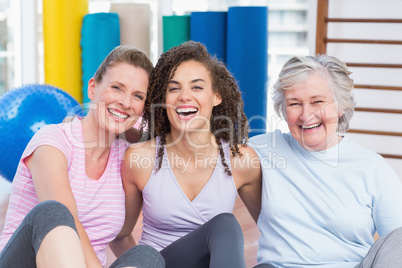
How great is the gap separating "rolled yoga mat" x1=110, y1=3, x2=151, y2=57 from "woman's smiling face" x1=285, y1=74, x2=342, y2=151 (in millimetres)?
2599

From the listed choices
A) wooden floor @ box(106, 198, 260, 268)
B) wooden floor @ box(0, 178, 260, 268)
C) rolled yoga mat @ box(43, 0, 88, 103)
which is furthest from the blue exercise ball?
rolled yoga mat @ box(43, 0, 88, 103)

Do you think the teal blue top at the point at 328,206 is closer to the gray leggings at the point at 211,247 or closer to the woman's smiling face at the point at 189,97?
the gray leggings at the point at 211,247

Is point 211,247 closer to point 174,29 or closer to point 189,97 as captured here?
point 189,97

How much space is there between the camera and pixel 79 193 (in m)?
1.66

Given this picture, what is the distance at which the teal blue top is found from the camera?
5.24 feet

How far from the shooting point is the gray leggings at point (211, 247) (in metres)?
1.53

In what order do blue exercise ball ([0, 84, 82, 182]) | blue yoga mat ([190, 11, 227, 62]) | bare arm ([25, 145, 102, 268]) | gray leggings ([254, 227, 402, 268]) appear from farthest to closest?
blue yoga mat ([190, 11, 227, 62]), blue exercise ball ([0, 84, 82, 182]), bare arm ([25, 145, 102, 268]), gray leggings ([254, 227, 402, 268])

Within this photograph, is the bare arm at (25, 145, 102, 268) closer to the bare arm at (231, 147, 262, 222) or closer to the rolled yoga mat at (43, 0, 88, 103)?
the bare arm at (231, 147, 262, 222)

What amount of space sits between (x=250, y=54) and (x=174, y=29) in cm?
65

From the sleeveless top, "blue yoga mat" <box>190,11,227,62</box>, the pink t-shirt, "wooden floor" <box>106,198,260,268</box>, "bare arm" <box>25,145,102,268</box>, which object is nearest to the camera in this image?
"bare arm" <box>25,145,102,268</box>

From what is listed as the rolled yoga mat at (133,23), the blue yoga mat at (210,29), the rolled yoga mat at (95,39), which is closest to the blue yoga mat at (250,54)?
the blue yoga mat at (210,29)

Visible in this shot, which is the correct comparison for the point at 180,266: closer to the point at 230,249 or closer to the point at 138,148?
the point at 230,249

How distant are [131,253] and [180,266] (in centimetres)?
27

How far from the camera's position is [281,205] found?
1.65m
